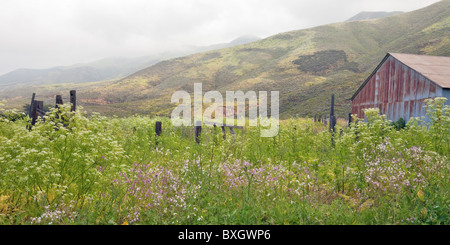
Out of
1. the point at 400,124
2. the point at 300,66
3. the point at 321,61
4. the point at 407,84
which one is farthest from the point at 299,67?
the point at 400,124

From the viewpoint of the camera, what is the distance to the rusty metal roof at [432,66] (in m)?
18.2

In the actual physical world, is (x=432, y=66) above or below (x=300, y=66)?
below

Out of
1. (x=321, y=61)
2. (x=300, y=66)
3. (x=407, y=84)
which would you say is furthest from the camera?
(x=321, y=61)

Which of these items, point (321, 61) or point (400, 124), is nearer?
point (400, 124)

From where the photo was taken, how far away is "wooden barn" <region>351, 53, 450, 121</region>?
18.4 m

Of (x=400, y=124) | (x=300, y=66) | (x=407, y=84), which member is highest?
(x=300, y=66)

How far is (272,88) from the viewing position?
8594 centimetres

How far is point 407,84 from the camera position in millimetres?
20328

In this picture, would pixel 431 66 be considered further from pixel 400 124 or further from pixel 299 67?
pixel 299 67

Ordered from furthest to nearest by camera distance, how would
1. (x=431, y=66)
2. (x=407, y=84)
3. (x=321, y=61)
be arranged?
(x=321, y=61)
(x=431, y=66)
(x=407, y=84)

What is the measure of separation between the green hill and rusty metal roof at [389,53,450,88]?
21146mm

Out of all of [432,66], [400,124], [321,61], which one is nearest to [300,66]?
[321,61]

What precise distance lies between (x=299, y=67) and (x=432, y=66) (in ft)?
286
